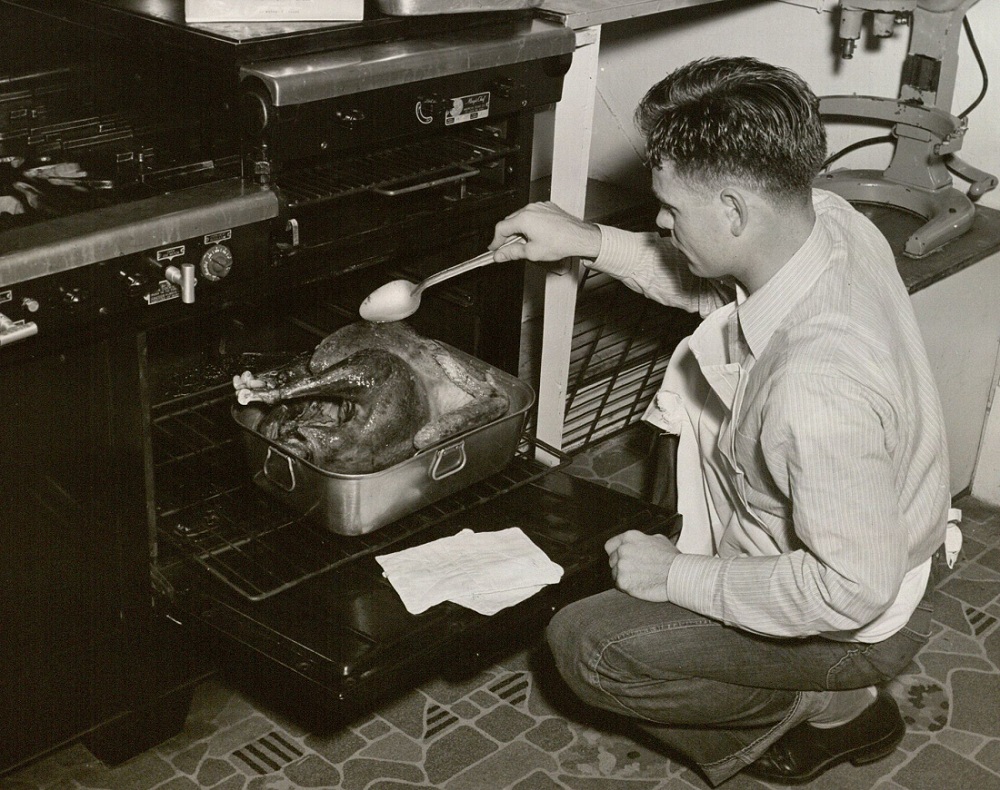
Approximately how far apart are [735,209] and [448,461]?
68 cm

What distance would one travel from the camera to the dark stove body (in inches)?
70.8

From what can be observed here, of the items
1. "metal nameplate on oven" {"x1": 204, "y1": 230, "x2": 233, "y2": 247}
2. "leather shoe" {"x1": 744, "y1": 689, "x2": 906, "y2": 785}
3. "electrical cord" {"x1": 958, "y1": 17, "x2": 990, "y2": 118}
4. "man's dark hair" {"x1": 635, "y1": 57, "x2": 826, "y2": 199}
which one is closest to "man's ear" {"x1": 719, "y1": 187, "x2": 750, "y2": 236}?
"man's dark hair" {"x1": 635, "y1": 57, "x2": 826, "y2": 199}

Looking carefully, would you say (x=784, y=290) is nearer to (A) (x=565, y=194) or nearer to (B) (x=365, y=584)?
(A) (x=565, y=194)

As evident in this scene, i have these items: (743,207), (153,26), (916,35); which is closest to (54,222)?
(153,26)

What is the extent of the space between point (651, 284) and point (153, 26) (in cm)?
112

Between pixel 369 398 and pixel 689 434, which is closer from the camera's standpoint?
pixel 369 398

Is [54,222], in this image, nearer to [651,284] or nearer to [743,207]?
[743,207]

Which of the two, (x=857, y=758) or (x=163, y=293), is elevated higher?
(x=163, y=293)

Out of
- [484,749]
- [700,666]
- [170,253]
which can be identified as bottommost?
[484,749]

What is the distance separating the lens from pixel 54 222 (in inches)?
67.4

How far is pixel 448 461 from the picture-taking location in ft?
7.06

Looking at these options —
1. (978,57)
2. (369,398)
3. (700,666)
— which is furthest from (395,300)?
(978,57)

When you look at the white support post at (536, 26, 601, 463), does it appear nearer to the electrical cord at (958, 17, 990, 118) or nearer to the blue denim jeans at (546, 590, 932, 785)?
the blue denim jeans at (546, 590, 932, 785)

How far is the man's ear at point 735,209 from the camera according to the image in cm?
186
